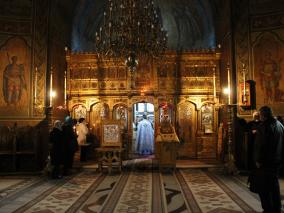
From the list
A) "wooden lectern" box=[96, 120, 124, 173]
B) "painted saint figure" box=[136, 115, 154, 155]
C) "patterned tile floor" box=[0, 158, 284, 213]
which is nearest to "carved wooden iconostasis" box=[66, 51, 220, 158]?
"painted saint figure" box=[136, 115, 154, 155]

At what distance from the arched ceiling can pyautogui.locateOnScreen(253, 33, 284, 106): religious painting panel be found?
13.2 ft

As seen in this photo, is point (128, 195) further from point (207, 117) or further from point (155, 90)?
point (207, 117)

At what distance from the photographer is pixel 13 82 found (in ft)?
33.2

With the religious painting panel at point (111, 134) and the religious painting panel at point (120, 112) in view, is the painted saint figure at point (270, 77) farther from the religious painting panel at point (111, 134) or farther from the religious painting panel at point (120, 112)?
the religious painting panel at point (120, 112)

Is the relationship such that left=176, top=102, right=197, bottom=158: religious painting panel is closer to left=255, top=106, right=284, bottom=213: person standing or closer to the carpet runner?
the carpet runner

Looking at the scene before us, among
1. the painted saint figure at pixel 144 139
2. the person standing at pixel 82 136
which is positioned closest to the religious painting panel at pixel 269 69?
the painted saint figure at pixel 144 139

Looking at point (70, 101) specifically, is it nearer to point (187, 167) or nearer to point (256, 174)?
→ point (187, 167)

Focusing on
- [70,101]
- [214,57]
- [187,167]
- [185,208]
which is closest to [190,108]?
[214,57]

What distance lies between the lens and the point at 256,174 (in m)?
4.56

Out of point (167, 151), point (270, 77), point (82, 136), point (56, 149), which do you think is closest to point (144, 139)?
point (82, 136)

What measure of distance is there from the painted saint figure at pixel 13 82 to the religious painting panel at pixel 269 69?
7555 millimetres

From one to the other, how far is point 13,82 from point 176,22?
9.49 meters

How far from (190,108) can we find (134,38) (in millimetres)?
5558

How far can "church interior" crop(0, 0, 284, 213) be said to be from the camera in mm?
6828
